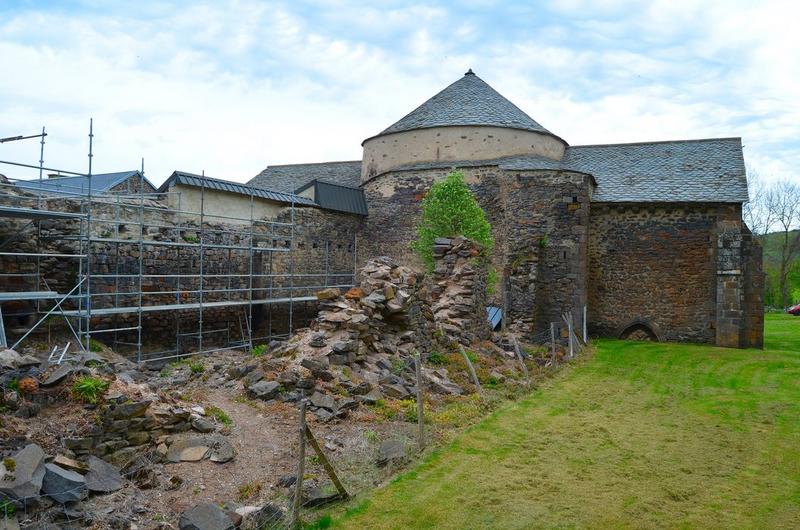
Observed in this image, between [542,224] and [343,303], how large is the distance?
34.0 ft

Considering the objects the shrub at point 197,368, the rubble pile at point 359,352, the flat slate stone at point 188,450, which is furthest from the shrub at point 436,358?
the flat slate stone at point 188,450

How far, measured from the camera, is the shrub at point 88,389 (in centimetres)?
683

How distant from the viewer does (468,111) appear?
83.6 ft

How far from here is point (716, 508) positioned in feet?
20.6

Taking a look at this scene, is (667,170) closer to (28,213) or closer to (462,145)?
(462,145)

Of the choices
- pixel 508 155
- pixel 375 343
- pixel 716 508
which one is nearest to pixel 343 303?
pixel 375 343

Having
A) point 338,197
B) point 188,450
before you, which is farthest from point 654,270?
point 188,450

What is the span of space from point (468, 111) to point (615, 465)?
→ 20064mm

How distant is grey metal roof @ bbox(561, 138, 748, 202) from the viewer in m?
20.4

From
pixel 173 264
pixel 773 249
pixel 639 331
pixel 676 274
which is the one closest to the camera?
pixel 173 264

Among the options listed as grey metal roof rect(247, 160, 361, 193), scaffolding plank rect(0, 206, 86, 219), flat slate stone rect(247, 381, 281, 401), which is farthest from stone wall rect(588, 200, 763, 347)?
scaffolding plank rect(0, 206, 86, 219)

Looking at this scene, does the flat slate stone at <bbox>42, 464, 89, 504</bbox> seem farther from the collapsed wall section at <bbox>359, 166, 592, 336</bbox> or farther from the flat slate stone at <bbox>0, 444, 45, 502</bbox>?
the collapsed wall section at <bbox>359, 166, 592, 336</bbox>

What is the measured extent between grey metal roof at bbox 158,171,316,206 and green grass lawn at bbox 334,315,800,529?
11742 mm

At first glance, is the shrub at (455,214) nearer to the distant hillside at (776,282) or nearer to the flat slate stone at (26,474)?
the flat slate stone at (26,474)
